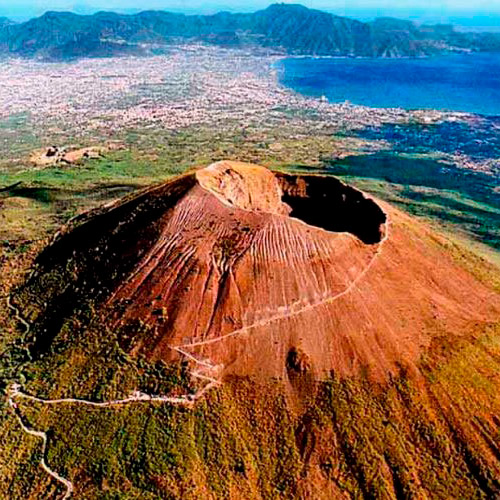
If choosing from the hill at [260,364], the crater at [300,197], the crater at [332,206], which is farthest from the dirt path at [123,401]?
the crater at [332,206]

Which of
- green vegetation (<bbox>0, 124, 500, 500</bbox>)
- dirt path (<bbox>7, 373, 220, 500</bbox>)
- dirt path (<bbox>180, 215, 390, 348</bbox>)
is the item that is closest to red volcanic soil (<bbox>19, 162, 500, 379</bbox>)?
dirt path (<bbox>180, 215, 390, 348</bbox>)

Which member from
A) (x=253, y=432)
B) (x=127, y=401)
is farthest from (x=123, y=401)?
(x=253, y=432)

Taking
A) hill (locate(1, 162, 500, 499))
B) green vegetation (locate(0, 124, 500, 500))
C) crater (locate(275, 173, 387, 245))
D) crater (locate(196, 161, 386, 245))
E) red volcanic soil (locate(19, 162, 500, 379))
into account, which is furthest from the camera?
crater (locate(196, 161, 386, 245))

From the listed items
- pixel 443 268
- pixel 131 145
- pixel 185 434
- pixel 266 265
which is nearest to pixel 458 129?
pixel 131 145

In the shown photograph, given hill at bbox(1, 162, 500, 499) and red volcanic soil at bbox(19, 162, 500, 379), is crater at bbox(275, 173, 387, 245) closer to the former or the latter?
red volcanic soil at bbox(19, 162, 500, 379)

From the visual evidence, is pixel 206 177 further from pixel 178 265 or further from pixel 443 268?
pixel 443 268

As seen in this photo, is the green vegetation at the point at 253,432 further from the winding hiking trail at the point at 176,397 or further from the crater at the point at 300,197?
the crater at the point at 300,197

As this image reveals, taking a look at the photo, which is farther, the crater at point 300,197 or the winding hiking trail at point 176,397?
the crater at point 300,197
